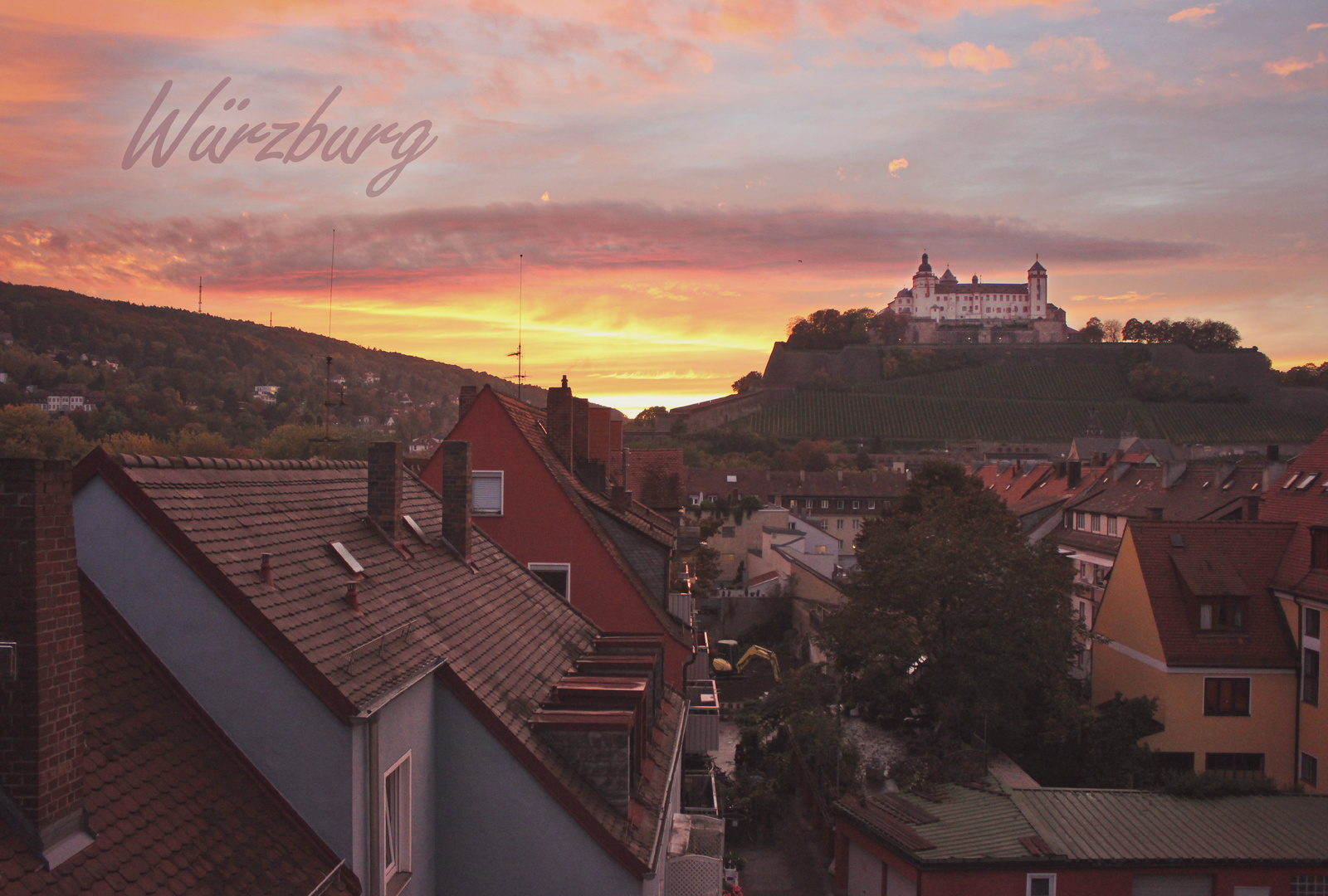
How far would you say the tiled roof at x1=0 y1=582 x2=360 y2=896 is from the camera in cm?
502

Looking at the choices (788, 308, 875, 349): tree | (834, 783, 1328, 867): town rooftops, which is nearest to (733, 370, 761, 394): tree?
(788, 308, 875, 349): tree

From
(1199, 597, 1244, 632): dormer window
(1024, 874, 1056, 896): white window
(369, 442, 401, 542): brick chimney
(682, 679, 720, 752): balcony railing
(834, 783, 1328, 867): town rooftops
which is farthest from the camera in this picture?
(1199, 597, 1244, 632): dormer window

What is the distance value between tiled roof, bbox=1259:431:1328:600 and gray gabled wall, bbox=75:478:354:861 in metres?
28.5

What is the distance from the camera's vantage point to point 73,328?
46844 millimetres

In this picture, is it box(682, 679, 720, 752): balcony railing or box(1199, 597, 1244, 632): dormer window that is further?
box(1199, 597, 1244, 632): dormer window

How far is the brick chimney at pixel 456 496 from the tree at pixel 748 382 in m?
166

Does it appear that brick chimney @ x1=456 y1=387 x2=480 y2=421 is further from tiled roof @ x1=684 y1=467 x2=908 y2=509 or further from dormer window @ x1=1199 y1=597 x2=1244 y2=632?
tiled roof @ x1=684 y1=467 x2=908 y2=509

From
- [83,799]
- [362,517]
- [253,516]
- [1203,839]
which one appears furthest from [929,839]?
[83,799]

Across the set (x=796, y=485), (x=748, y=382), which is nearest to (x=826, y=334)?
(x=748, y=382)

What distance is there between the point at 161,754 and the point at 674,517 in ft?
77.1

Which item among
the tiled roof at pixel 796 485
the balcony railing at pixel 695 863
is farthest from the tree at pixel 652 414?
the balcony railing at pixel 695 863

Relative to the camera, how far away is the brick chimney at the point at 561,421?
19.6 meters

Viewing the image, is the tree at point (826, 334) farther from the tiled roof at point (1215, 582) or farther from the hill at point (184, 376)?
the tiled roof at point (1215, 582)

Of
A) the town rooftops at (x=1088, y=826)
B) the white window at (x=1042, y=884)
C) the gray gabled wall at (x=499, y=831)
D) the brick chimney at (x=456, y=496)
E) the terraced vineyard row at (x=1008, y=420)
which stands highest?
the terraced vineyard row at (x=1008, y=420)
